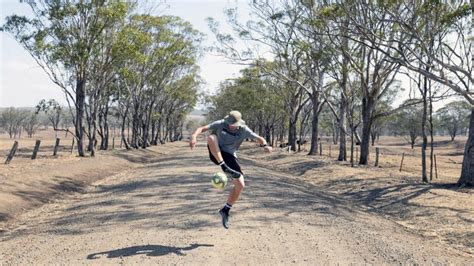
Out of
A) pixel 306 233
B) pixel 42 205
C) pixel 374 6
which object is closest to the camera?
pixel 306 233

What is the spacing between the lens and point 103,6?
1121 inches

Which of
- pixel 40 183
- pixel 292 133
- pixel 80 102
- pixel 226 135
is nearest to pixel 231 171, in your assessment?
pixel 226 135

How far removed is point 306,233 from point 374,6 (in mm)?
14097

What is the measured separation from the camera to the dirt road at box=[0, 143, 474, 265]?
6.91 metres

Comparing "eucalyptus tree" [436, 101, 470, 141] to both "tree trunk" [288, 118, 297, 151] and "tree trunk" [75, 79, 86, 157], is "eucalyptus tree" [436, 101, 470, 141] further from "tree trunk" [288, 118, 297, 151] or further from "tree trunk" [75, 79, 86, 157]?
"tree trunk" [75, 79, 86, 157]

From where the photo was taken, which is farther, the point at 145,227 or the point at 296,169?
the point at 296,169

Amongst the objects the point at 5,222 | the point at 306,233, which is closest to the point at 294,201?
the point at 306,233

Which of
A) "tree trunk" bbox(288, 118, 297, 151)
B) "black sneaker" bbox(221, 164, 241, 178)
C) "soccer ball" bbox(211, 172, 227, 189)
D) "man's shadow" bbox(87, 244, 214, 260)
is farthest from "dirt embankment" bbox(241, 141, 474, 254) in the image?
"tree trunk" bbox(288, 118, 297, 151)

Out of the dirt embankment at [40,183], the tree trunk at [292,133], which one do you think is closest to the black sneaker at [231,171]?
the dirt embankment at [40,183]

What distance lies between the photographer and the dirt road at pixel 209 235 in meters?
6.91

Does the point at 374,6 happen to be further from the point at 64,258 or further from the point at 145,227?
the point at 64,258

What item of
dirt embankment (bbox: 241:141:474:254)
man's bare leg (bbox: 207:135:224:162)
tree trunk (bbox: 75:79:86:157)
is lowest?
dirt embankment (bbox: 241:141:474:254)

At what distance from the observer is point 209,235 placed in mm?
8031

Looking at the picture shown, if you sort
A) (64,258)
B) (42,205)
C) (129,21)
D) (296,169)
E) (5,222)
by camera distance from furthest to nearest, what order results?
(129,21) → (296,169) → (42,205) → (5,222) → (64,258)
